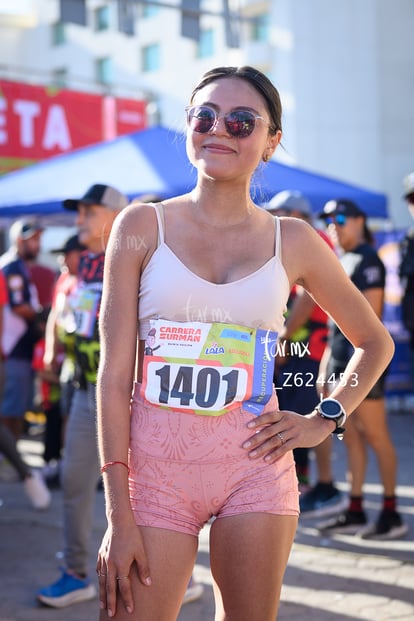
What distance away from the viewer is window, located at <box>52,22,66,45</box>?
42.1m

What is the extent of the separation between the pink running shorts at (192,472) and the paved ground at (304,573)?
2.18m

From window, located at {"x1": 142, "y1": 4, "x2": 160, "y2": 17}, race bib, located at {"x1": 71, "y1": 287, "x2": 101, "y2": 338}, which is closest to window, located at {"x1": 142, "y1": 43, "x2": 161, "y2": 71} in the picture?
window, located at {"x1": 142, "y1": 4, "x2": 160, "y2": 17}

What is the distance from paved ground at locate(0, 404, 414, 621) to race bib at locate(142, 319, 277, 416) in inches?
90.1

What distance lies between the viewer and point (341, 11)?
29.2m

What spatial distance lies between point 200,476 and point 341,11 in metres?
28.8

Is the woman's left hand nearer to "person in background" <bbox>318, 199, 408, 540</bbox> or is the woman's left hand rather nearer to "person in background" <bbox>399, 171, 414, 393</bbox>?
"person in background" <bbox>318, 199, 408, 540</bbox>

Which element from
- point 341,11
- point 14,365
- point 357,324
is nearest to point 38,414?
point 14,365

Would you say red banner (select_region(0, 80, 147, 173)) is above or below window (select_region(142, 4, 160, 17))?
above

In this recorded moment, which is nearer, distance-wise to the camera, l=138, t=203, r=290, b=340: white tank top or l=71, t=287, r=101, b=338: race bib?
l=138, t=203, r=290, b=340: white tank top

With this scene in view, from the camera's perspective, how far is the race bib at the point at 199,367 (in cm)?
224

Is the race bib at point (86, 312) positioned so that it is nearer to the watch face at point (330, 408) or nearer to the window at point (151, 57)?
the watch face at point (330, 408)

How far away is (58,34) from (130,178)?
119 ft

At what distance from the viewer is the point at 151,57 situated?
127ft

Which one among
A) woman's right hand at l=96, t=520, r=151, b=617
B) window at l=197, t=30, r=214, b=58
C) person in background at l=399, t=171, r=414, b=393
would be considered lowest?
window at l=197, t=30, r=214, b=58
